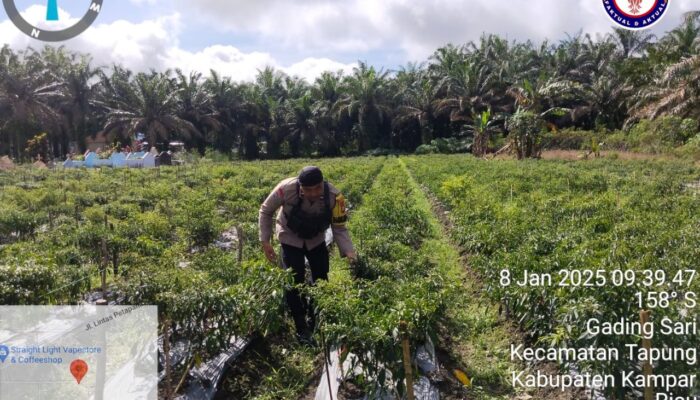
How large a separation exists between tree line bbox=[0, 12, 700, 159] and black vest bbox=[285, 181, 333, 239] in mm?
30894

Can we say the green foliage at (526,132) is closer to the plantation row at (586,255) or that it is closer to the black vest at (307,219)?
the plantation row at (586,255)

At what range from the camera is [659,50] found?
33375 millimetres

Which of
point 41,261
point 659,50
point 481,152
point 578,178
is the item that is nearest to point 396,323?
point 41,261

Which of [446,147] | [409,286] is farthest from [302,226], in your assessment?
[446,147]

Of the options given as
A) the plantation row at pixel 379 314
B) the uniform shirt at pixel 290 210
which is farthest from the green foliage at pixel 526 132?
the uniform shirt at pixel 290 210

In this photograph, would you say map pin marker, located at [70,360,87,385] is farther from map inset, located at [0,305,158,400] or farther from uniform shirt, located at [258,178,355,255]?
uniform shirt, located at [258,178,355,255]

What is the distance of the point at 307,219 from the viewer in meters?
4.86

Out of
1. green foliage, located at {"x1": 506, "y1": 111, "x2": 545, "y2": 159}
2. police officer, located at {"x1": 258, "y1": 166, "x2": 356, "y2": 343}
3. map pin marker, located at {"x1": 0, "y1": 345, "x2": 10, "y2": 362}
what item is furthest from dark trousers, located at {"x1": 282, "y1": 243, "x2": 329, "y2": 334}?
green foliage, located at {"x1": 506, "y1": 111, "x2": 545, "y2": 159}

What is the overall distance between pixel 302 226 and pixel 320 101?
44.3 meters

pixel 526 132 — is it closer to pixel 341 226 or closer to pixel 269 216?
pixel 341 226

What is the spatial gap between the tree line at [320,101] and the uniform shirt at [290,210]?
101ft

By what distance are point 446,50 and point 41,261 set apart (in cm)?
4764

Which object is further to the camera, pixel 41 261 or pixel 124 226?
pixel 124 226

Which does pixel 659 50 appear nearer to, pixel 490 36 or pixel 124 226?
pixel 490 36
